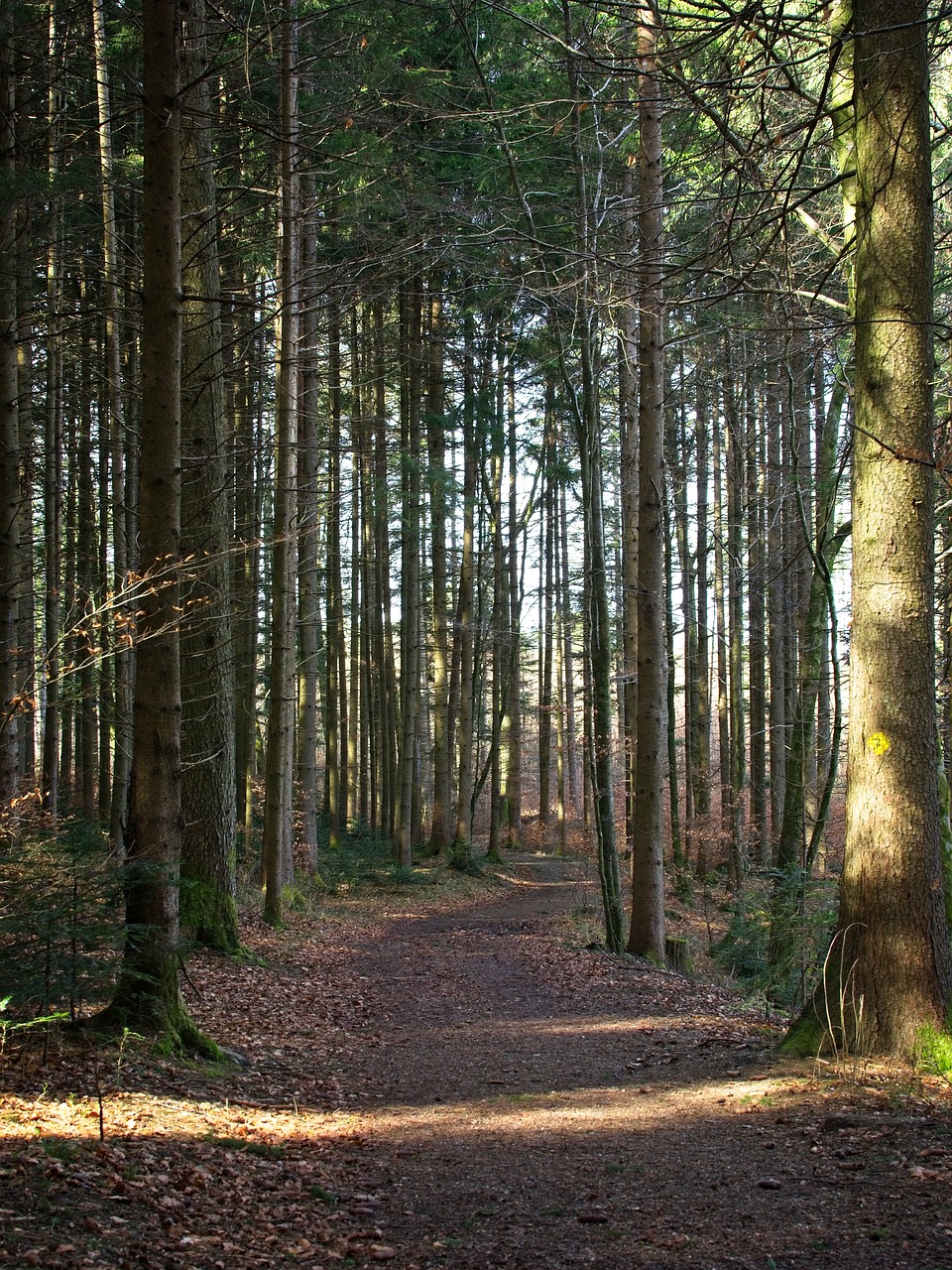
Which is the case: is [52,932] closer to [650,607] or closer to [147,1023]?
[147,1023]

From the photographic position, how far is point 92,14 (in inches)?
390

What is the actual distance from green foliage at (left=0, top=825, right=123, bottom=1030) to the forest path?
172cm

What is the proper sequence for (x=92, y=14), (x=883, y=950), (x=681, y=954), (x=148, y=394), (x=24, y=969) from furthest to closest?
(x=681, y=954) < (x=92, y=14) < (x=148, y=394) < (x=883, y=950) < (x=24, y=969)

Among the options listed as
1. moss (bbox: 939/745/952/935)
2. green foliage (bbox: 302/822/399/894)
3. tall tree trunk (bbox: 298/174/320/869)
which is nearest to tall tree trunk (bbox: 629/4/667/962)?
tall tree trunk (bbox: 298/174/320/869)

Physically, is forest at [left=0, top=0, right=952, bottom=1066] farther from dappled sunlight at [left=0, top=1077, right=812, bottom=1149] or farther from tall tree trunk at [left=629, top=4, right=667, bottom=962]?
dappled sunlight at [left=0, top=1077, right=812, bottom=1149]

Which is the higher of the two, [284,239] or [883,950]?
[284,239]

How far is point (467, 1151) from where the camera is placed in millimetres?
4719

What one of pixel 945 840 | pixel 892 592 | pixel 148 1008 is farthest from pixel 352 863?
pixel 892 592

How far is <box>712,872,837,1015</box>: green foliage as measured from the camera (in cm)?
887

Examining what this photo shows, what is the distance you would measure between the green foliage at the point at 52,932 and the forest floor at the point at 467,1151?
0.40 meters

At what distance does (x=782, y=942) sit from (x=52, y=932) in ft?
31.3

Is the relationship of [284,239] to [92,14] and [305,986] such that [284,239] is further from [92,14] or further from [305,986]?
[305,986]

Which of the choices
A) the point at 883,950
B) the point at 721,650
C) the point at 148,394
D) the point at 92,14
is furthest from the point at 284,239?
the point at 721,650

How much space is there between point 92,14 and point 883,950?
11.6 m
